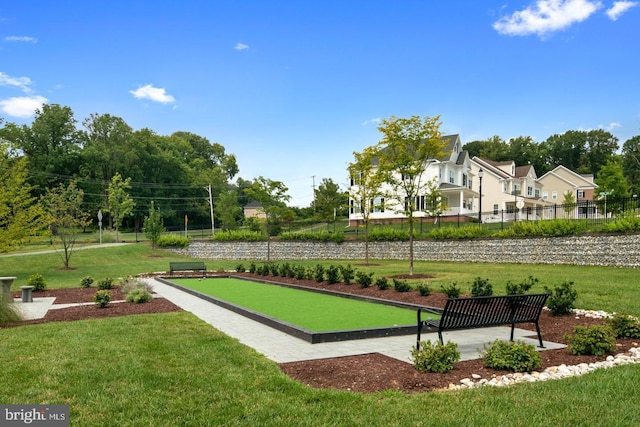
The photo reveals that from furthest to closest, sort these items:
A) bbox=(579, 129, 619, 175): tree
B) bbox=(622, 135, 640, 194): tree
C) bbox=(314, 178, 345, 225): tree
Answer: bbox=(579, 129, 619, 175): tree
bbox=(622, 135, 640, 194): tree
bbox=(314, 178, 345, 225): tree

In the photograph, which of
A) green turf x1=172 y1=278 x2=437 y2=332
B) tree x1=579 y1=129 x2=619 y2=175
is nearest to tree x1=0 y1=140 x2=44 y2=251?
green turf x1=172 y1=278 x2=437 y2=332

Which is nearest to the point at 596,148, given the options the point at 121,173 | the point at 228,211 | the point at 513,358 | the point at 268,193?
the point at 228,211

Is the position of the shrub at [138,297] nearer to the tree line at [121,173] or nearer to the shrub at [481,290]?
the shrub at [481,290]

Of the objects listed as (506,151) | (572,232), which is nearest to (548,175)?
(506,151)

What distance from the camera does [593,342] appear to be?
19.8 ft

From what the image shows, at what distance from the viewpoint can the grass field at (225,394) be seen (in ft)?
12.6

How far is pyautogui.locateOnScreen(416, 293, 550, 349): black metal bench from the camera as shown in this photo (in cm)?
619

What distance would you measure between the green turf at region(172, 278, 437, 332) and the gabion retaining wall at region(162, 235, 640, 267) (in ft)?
39.6

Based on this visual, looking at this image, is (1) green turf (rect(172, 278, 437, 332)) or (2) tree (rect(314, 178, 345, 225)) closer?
(1) green turf (rect(172, 278, 437, 332))

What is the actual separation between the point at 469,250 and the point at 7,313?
21.2 metres

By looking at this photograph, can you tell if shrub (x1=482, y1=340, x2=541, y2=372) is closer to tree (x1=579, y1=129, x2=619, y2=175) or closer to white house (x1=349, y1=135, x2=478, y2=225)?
white house (x1=349, y1=135, x2=478, y2=225)

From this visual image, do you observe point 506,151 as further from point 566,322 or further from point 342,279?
point 566,322

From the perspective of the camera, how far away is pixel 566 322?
8.55m

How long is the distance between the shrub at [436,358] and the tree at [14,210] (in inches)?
817
